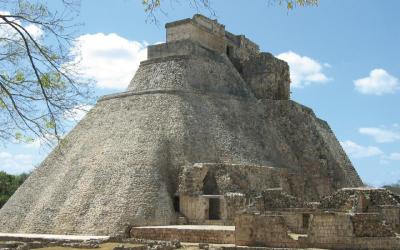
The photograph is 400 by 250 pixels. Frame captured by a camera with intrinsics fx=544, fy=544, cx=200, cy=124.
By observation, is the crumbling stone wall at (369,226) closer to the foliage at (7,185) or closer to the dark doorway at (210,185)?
the dark doorway at (210,185)

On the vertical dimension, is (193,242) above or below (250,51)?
below

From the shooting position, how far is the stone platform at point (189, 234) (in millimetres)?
21266

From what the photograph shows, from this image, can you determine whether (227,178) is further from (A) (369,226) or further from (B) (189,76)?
(A) (369,226)

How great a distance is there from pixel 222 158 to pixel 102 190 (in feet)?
22.6

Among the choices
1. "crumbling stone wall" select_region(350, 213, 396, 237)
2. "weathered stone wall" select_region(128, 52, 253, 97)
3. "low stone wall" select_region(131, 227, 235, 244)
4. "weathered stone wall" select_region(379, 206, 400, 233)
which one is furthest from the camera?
"weathered stone wall" select_region(128, 52, 253, 97)

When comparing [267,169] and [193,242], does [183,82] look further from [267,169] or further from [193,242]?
[193,242]

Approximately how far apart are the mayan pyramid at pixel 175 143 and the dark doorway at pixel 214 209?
5.98 ft

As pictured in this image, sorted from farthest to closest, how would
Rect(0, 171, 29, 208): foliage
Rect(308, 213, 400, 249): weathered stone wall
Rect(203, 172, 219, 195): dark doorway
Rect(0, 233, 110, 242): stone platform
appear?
Rect(0, 171, 29, 208): foliage < Rect(203, 172, 219, 195): dark doorway < Rect(0, 233, 110, 242): stone platform < Rect(308, 213, 400, 249): weathered stone wall

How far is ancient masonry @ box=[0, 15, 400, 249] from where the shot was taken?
21.9 metres

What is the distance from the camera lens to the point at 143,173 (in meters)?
27.0

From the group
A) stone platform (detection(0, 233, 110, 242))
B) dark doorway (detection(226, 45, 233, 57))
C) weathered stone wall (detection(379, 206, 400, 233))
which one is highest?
dark doorway (detection(226, 45, 233, 57))

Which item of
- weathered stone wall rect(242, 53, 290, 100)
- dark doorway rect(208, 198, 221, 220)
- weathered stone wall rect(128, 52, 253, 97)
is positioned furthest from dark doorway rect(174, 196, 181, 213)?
weathered stone wall rect(242, 53, 290, 100)

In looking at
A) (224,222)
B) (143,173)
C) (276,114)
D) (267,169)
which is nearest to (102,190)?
(143,173)

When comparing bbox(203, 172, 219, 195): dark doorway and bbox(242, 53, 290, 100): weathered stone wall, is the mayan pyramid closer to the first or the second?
bbox(242, 53, 290, 100): weathered stone wall
